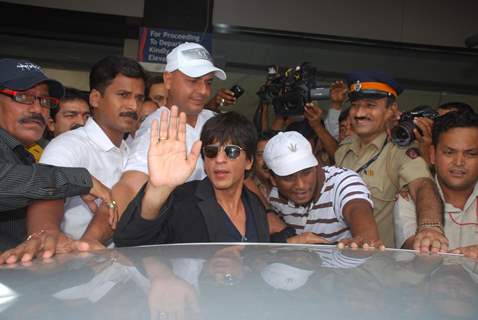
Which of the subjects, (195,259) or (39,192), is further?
(39,192)

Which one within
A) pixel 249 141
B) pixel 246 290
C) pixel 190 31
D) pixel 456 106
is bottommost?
pixel 246 290

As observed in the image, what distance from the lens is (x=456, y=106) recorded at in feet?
11.9

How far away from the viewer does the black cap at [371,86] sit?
126 inches

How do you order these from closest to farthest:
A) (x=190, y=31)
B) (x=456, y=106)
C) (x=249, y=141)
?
(x=249, y=141) < (x=456, y=106) < (x=190, y=31)

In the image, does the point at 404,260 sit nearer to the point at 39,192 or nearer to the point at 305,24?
the point at 39,192

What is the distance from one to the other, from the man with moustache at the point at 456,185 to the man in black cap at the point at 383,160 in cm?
7

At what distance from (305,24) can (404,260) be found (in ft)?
17.4

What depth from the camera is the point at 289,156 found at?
105 inches

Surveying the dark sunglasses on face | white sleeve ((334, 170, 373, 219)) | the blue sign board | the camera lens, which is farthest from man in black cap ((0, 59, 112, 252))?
the blue sign board

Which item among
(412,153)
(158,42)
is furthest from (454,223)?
(158,42)

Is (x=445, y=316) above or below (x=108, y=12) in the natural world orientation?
below

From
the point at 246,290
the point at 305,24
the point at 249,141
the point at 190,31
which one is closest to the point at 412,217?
the point at 249,141

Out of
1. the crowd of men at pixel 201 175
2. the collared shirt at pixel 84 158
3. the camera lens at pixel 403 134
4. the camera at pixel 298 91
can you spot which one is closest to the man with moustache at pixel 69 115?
the crowd of men at pixel 201 175

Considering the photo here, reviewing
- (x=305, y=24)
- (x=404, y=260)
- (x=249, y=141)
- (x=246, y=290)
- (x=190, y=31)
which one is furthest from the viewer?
(x=305, y=24)
